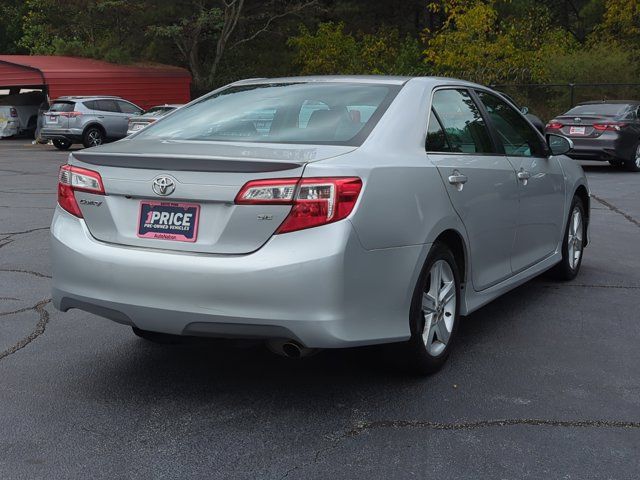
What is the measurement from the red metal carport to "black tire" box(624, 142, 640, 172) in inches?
855

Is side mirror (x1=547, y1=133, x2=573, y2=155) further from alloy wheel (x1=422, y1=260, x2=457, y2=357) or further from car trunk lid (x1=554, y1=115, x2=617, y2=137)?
car trunk lid (x1=554, y1=115, x2=617, y2=137)

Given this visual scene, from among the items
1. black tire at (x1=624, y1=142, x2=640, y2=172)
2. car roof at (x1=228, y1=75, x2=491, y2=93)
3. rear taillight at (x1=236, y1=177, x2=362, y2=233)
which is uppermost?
car roof at (x1=228, y1=75, x2=491, y2=93)

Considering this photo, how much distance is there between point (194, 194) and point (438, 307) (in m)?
1.49

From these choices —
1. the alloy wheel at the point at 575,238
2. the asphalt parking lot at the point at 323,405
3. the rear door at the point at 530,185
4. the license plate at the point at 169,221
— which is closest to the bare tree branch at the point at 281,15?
the alloy wheel at the point at 575,238

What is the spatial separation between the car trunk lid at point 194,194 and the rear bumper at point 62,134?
22.1m

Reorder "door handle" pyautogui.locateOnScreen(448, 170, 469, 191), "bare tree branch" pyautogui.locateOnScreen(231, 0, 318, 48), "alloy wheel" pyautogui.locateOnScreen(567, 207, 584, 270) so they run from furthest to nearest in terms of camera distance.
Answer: "bare tree branch" pyautogui.locateOnScreen(231, 0, 318, 48) < "alloy wheel" pyautogui.locateOnScreen(567, 207, 584, 270) < "door handle" pyautogui.locateOnScreen(448, 170, 469, 191)

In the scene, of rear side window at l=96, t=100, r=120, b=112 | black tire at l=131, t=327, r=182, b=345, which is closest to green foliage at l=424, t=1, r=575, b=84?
rear side window at l=96, t=100, r=120, b=112

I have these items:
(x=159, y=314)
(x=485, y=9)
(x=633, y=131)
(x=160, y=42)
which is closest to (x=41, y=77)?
(x=160, y=42)

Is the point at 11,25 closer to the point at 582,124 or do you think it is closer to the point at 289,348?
the point at 582,124

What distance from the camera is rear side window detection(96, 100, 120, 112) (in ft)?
86.0

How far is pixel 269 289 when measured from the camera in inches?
144

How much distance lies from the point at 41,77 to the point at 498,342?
2966cm

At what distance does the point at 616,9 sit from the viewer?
33.6m

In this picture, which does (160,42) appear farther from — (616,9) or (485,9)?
(616,9)
